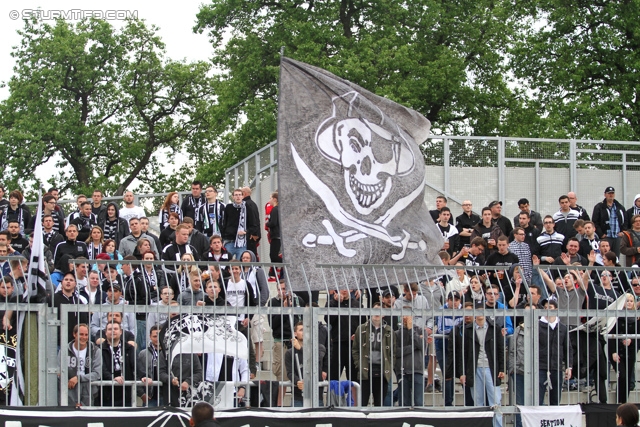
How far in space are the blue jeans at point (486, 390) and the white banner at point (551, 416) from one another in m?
0.25

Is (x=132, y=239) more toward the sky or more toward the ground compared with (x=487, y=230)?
more toward the ground

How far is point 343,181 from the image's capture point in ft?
39.1

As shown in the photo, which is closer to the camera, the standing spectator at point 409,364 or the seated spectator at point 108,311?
the seated spectator at point 108,311

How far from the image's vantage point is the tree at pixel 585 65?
32812 mm

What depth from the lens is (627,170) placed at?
24.6 metres

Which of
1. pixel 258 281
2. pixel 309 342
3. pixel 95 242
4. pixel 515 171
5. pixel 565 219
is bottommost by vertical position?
pixel 309 342

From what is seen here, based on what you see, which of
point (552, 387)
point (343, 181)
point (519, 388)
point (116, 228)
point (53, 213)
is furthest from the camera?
point (116, 228)

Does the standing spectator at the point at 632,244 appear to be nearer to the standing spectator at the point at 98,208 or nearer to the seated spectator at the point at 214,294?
the standing spectator at the point at 98,208

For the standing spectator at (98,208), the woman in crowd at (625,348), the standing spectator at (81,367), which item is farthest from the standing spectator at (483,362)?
the standing spectator at (98,208)

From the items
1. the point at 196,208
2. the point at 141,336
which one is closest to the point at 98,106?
the point at 196,208

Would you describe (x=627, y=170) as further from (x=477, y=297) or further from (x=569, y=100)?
(x=477, y=297)

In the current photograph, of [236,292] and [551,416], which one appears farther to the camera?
[551,416]

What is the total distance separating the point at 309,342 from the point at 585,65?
24916 millimetres

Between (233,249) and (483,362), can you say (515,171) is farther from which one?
(483,362)
